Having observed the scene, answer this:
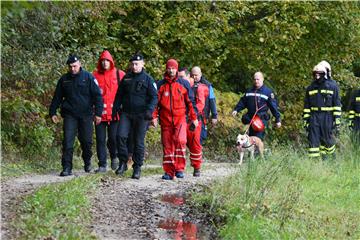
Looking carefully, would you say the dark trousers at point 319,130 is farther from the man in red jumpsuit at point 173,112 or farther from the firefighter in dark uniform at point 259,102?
the man in red jumpsuit at point 173,112

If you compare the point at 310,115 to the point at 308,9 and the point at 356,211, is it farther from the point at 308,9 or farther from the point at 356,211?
the point at 308,9

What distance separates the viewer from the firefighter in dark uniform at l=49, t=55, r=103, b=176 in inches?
505

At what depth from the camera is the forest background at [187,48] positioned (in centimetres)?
1456

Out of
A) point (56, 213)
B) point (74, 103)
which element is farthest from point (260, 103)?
point (56, 213)

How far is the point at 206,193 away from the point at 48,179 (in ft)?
9.07

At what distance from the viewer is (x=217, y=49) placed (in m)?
22.1

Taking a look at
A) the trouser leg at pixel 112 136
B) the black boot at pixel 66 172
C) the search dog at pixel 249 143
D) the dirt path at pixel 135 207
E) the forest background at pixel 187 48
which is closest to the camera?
the dirt path at pixel 135 207

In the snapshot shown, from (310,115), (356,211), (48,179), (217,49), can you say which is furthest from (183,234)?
(217,49)

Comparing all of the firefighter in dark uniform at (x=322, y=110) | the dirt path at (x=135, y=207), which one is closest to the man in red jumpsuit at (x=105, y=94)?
the dirt path at (x=135, y=207)

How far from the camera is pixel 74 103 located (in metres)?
12.9

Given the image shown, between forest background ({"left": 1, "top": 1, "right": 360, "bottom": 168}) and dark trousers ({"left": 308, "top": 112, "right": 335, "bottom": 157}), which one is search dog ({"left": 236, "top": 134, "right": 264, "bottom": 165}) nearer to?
dark trousers ({"left": 308, "top": 112, "right": 335, "bottom": 157})

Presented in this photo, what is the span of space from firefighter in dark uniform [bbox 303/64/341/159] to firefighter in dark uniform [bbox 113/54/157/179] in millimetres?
4414

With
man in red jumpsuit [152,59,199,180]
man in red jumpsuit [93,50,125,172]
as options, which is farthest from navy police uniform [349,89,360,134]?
man in red jumpsuit [93,50,125,172]

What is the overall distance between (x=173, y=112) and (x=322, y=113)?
165 inches
